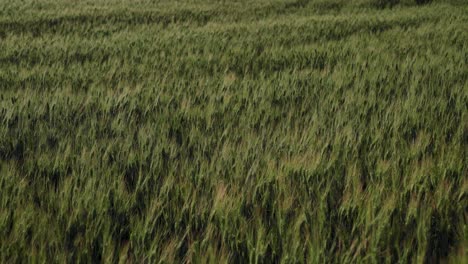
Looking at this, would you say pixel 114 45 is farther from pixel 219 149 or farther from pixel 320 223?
pixel 320 223

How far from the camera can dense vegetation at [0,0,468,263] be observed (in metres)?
1.25

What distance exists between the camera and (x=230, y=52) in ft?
17.2

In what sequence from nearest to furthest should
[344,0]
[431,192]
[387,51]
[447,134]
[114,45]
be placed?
[431,192] → [447,134] → [387,51] → [114,45] → [344,0]

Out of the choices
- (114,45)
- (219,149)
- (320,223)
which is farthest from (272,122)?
(114,45)

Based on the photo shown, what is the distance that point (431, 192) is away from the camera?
1572 millimetres

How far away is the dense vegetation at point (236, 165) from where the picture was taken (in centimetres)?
125

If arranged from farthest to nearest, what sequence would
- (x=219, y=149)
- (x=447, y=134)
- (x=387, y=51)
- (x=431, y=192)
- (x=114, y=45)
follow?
(x=114, y=45) < (x=387, y=51) < (x=447, y=134) < (x=219, y=149) < (x=431, y=192)

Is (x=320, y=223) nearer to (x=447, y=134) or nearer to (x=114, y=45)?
(x=447, y=134)

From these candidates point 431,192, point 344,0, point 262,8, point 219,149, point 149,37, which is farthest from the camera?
point 344,0

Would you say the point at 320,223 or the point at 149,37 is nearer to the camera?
the point at 320,223

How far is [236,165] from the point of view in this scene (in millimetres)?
1732

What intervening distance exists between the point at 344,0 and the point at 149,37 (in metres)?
7.42

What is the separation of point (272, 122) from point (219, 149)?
0.45m

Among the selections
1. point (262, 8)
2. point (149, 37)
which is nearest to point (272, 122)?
point (149, 37)
